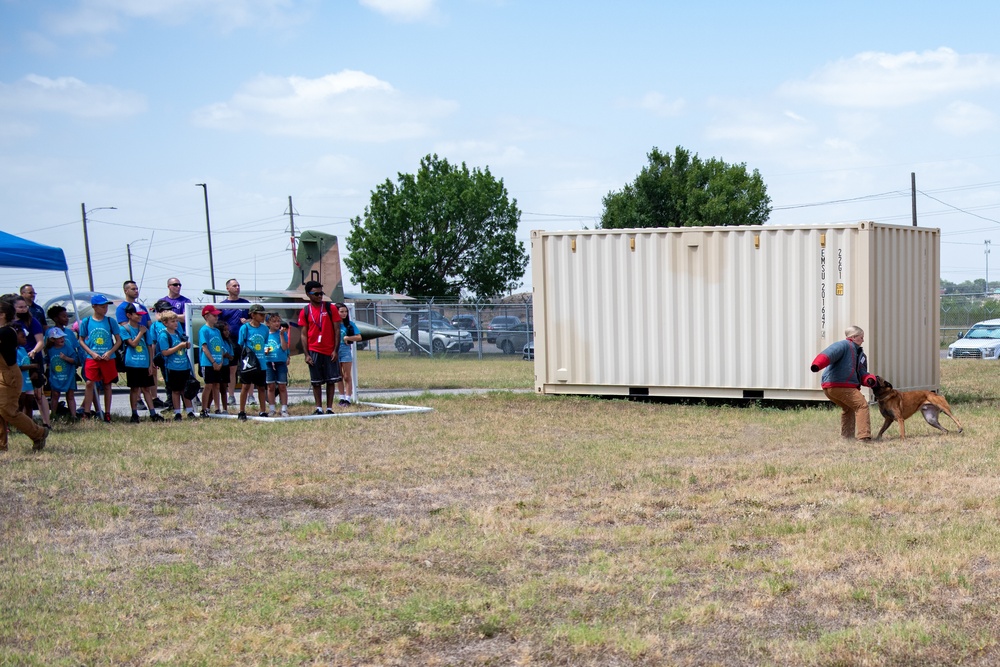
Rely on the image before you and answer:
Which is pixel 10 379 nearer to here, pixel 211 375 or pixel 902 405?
pixel 211 375

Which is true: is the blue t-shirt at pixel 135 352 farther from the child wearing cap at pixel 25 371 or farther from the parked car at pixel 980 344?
the parked car at pixel 980 344

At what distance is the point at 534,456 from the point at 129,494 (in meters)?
3.92

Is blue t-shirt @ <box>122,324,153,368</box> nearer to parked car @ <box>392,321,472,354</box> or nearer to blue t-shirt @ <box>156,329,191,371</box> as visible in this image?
blue t-shirt @ <box>156,329,191,371</box>

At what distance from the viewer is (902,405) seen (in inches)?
447

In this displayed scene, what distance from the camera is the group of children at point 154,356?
13.1 m

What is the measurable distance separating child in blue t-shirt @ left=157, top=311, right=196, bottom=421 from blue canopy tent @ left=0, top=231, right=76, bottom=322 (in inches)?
54.9

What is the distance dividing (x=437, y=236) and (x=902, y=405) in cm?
3659

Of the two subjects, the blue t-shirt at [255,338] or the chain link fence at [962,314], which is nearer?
the blue t-shirt at [255,338]

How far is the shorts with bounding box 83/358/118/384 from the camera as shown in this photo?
43.6 feet

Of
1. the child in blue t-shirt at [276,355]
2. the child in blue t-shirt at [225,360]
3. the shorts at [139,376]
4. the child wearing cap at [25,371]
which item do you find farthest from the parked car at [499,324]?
the child wearing cap at [25,371]

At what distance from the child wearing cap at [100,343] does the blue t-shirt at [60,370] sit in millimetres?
236

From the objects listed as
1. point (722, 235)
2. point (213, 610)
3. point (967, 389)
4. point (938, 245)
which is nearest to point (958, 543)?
point (213, 610)

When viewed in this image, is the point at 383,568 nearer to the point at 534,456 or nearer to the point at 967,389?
the point at 534,456

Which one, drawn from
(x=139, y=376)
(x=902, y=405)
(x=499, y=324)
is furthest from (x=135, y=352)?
(x=499, y=324)
